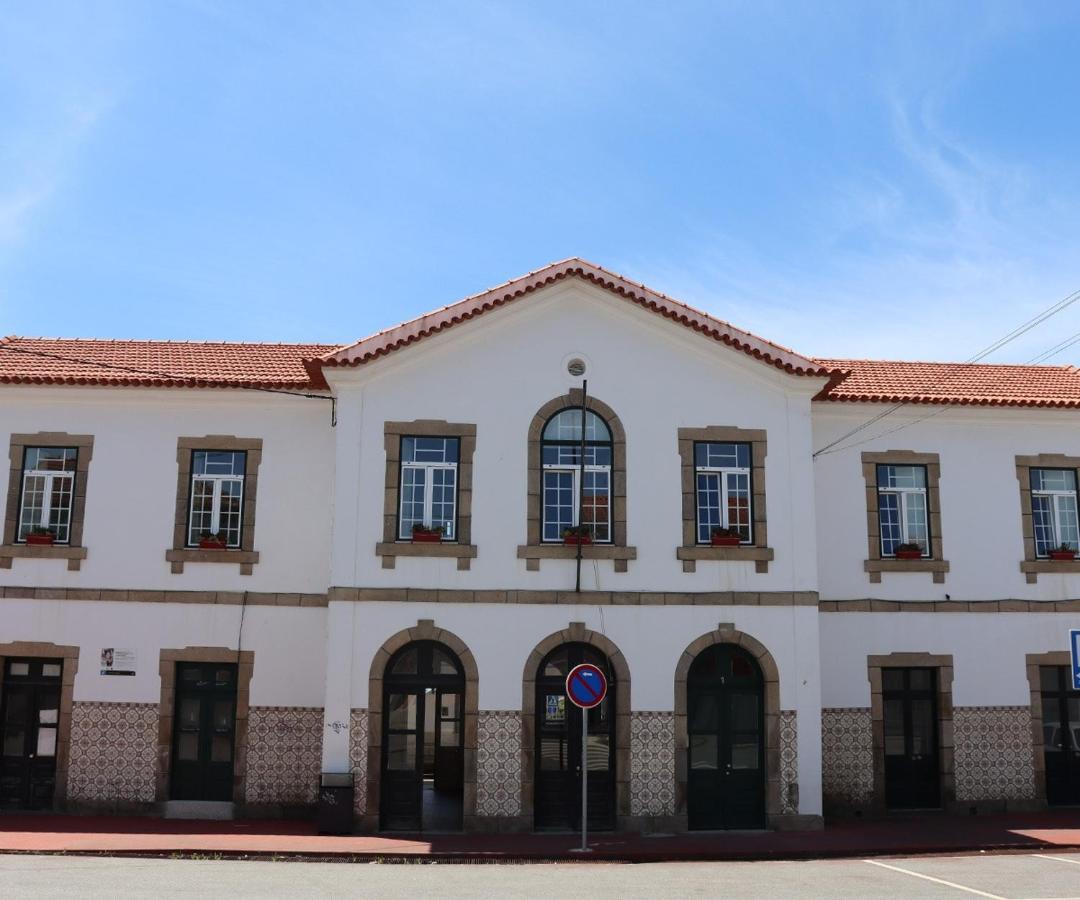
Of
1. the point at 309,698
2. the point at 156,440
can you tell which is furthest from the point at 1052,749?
the point at 156,440

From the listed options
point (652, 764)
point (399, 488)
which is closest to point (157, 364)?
point (399, 488)

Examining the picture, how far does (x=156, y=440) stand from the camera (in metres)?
17.8

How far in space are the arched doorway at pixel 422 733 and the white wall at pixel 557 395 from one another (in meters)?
1.19

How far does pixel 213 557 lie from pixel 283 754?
3.20 metres

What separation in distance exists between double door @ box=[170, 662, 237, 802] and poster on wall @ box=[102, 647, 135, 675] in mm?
705

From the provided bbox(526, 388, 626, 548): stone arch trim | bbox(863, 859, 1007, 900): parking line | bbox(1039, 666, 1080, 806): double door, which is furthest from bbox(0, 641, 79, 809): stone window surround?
bbox(1039, 666, 1080, 806): double door

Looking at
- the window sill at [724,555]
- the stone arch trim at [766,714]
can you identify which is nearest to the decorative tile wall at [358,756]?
the stone arch trim at [766,714]

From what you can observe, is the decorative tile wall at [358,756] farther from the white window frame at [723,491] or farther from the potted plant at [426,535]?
the white window frame at [723,491]

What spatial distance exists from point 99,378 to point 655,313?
872 cm

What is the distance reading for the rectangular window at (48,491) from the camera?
57.7ft

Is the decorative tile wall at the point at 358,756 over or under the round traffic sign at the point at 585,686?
under

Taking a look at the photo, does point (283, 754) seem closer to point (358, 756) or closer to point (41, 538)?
point (358, 756)

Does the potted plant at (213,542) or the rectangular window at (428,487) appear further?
the potted plant at (213,542)

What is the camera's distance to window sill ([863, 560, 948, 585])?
712 inches
